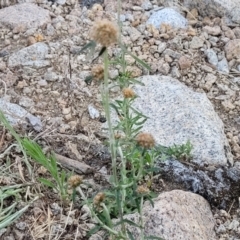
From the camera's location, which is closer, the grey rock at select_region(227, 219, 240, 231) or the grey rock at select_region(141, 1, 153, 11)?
the grey rock at select_region(227, 219, 240, 231)

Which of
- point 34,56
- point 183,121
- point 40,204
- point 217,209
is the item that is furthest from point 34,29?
point 217,209

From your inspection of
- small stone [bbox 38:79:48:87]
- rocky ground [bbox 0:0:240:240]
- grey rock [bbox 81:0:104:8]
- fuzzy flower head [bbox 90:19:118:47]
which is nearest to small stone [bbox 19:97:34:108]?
rocky ground [bbox 0:0:240:240]

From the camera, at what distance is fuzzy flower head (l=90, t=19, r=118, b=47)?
145 cm

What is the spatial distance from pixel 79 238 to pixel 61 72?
1.01 meters

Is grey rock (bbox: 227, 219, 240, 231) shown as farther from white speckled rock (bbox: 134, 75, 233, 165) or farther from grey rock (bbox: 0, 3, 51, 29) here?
grey rock (bbox: 0, 3, 51, 29)

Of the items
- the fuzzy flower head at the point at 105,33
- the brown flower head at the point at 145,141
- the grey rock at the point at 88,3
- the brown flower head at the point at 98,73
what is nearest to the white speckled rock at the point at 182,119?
the grey rock at the point at 88,3

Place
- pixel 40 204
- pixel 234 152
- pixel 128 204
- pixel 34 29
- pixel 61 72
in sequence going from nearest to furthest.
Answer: pixel 128 204 → pixel 40 204 → pixel 234 152 → pixel 61 72 → pixel 34 29

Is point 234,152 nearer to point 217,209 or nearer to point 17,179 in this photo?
point 217,209

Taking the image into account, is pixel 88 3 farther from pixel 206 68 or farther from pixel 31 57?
pixel 206 68

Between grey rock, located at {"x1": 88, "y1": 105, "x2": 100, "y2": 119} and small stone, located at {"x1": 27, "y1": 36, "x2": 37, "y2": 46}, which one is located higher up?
small stone, located at {"x1": 27, "y1": 36, "x2": 37, "y2": 46}

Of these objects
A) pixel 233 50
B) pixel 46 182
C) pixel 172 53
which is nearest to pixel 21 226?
pixel 46 182

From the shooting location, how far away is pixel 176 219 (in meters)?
2.12

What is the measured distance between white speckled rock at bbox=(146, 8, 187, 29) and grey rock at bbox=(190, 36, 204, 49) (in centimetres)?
13

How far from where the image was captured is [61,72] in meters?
2.94
